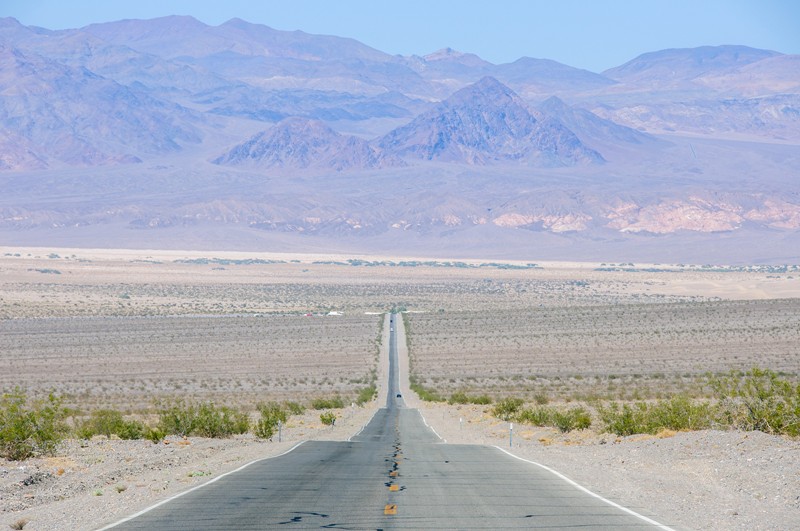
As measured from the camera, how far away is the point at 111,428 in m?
23.5

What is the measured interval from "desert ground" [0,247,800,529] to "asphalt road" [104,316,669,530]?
0.87 meters

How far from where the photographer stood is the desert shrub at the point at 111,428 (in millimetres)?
22156

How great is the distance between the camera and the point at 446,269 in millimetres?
153500

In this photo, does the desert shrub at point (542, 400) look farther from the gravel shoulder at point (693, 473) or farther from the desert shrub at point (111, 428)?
the desert shrub at point (111, 428)

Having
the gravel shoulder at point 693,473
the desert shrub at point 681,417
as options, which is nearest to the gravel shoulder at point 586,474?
the gravel shoulder at point 693,473

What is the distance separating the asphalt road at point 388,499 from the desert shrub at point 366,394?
22.3 m

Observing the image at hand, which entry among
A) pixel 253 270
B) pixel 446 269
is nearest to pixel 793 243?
pixel 446 269

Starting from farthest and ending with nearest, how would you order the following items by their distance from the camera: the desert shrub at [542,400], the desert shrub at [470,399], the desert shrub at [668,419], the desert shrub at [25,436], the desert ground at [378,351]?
the desert shrub at [470,399] → the desert shrub at [542,400] → the desert shrub at [668,419] → the desert shrub at [25,436] → the desert ground at [378,351]

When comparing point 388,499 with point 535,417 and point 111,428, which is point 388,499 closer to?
point 111,428

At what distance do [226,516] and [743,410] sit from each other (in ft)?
38.9

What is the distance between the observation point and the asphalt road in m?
11.1

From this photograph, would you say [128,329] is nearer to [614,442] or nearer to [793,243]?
[614,442]

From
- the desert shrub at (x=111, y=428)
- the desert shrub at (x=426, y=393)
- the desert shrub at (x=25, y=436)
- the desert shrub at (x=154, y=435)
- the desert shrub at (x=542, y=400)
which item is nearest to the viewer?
the desert shrub at (x=25, y=436)

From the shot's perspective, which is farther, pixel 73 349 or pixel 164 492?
pixel 73 349
